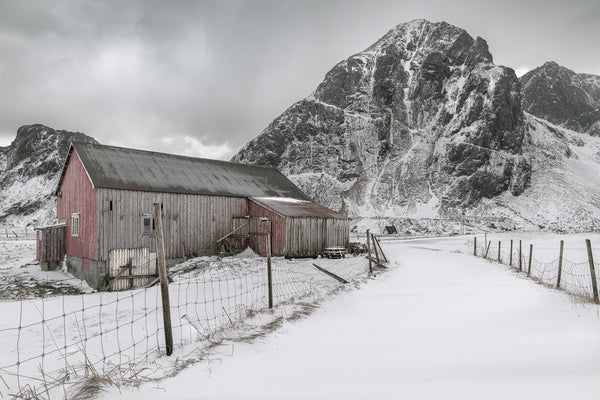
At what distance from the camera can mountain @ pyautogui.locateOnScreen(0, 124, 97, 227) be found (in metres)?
98.2

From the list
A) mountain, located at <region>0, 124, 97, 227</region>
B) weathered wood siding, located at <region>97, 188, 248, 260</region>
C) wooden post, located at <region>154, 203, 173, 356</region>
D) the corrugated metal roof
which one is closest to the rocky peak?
mountain, located at <region>0, 124, 97, 227</region>

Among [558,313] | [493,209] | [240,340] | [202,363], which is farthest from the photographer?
[493,209]

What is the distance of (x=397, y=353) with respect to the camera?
571cm

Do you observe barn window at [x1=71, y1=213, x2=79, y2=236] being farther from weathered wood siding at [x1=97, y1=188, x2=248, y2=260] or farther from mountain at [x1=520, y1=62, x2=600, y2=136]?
mountain at [x1=520, y1=62, x2=600, y2=136]

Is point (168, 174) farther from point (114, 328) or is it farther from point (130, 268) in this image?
point (114, 328)

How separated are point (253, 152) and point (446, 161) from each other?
5252cm

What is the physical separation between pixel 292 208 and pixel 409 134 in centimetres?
7769

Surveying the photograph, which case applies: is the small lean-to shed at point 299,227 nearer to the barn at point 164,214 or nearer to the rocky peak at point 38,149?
the barn at point 164,214

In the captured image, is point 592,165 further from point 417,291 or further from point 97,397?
point 97,397

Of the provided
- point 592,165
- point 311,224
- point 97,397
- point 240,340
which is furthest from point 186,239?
point 592,165

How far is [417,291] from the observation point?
39.6ft

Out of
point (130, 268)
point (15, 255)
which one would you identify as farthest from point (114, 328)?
point (15, 255)

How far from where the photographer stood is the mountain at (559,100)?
12825 cm

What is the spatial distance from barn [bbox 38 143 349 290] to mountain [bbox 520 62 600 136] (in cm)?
14552
